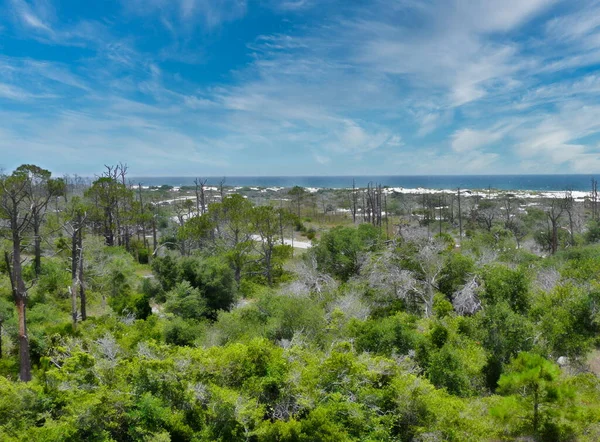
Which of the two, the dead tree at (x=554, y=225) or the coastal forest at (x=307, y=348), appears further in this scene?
the dead tree at (x=554, y=225)

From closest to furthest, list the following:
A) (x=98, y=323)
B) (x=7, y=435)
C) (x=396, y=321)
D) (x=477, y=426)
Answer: (x=7, y=435) < (x=477, y=426) < (x=396, y=321) < (x=98, y=323)

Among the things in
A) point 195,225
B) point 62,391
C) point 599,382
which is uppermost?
point 195,225

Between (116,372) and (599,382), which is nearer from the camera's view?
(116,372)

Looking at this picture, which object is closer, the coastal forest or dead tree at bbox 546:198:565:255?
the coastal forest

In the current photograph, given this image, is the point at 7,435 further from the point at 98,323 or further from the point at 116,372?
the point at 98,323

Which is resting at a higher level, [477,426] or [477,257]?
[477,257]

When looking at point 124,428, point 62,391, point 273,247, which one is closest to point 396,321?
point 124,428

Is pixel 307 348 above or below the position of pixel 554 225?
below

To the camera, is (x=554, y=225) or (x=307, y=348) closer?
(x=307, y=348)
